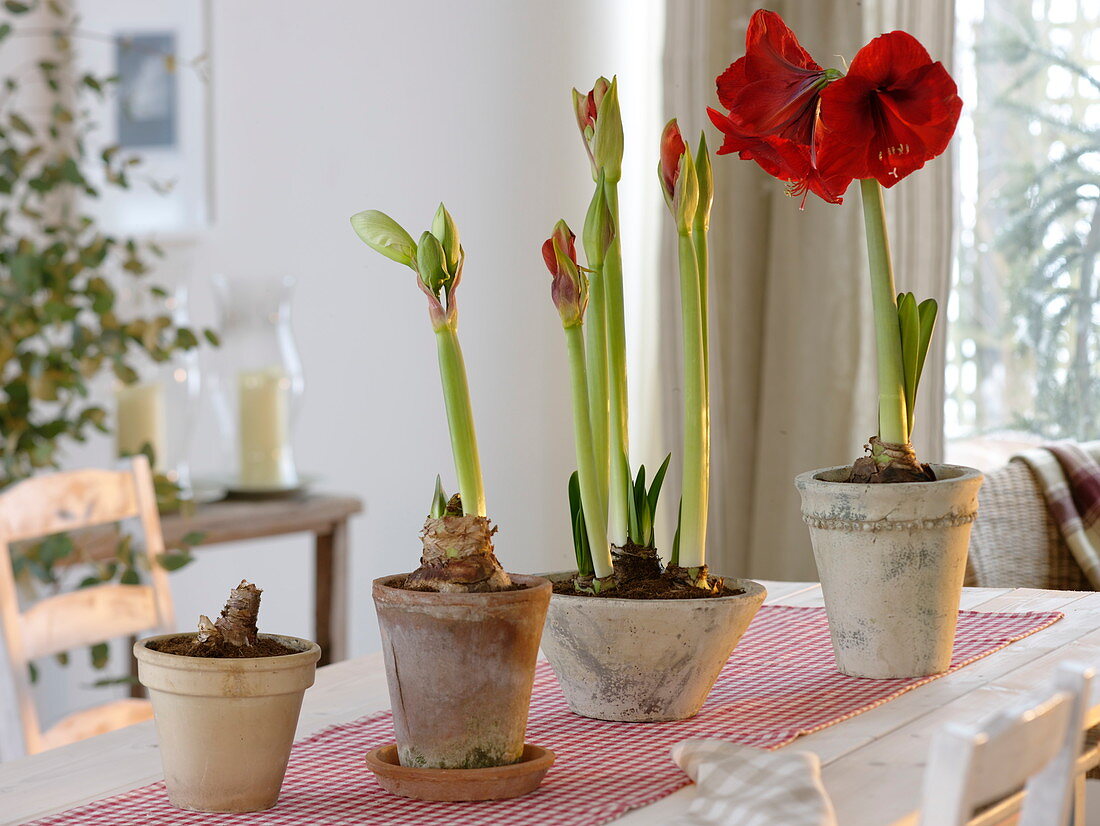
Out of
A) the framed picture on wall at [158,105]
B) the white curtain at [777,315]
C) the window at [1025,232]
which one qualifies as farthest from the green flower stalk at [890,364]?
the framed picture on wall at [158,105]

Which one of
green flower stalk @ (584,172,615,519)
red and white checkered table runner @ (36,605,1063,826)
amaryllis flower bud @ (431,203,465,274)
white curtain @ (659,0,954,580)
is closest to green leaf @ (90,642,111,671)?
red and white checkered table runner @ (36,605,1063,826)

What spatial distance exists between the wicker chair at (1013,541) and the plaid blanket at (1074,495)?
0.03 meters

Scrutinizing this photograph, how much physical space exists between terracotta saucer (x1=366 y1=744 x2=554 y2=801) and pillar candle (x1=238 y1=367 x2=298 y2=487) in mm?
1659

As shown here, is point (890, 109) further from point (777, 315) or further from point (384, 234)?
point (777, 315)

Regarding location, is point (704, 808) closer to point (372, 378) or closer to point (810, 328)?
point (810, 328)

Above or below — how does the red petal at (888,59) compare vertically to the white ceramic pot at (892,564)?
above

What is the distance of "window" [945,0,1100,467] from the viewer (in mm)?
2660

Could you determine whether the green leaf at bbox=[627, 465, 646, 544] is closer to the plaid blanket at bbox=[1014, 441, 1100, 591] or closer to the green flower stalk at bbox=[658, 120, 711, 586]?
the green flower stalk at bbox=[658, 120, 711, 586]

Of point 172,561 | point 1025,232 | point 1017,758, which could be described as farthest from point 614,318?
point 1025,232

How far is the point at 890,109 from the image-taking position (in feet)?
3.30

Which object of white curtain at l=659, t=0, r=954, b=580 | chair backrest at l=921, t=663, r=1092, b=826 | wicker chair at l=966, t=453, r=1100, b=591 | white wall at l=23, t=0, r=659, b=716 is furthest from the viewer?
white wall at l=23, t=0, r=659, b=716

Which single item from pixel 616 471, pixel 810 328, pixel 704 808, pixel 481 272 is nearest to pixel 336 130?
pixel 481 272

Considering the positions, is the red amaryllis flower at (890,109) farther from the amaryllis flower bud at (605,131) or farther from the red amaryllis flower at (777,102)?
the amaryllis flower bud at (605,131)

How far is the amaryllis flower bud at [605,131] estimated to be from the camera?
958 millimetres
